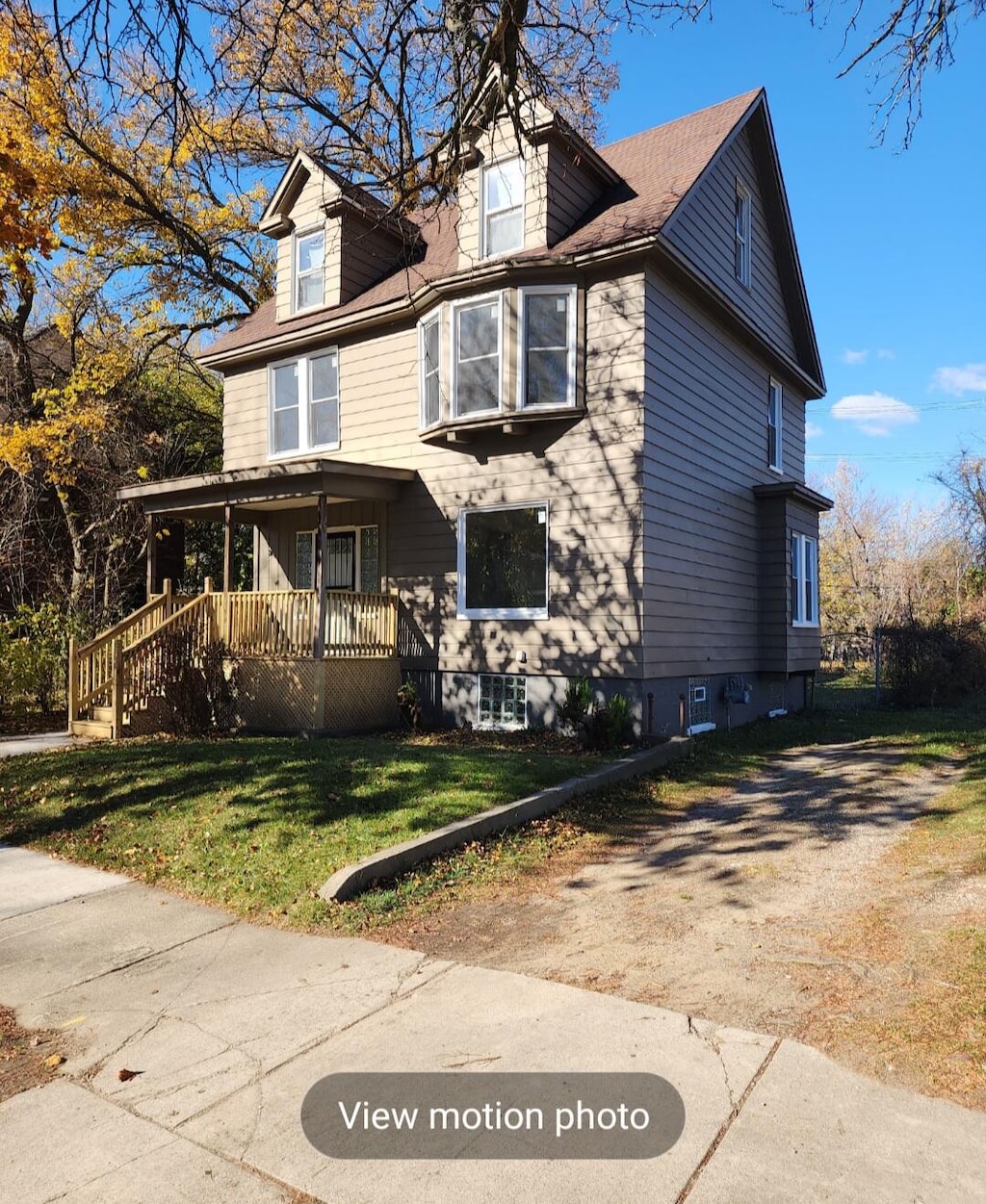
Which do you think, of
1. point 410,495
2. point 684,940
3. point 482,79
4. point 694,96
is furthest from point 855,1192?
point 410,495

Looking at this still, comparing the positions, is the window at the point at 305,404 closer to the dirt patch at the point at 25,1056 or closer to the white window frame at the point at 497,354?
the white window frame at the point at 497,354

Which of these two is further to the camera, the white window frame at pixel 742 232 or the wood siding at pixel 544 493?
the white window frame at pixel 742 232

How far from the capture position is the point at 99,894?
21.4 feet

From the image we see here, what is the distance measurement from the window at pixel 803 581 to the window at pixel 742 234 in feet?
16.1

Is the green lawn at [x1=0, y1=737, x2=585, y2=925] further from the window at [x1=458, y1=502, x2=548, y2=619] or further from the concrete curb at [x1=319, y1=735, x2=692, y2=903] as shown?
the window at [x1=458, y1=502, x2=548, y2=619]

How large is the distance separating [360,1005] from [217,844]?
3175mm

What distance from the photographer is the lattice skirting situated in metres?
12.8

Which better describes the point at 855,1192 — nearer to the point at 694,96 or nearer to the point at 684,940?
the point at 684,940

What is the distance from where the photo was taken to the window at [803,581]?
16531 millimetres

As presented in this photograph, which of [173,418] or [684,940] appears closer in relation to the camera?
[684,940]

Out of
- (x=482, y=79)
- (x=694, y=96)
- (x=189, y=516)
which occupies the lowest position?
(x=189, y=516)

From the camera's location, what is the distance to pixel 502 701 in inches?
515

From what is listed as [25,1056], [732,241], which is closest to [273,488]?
[732,241]

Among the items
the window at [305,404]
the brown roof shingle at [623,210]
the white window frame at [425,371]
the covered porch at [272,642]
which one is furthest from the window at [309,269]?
the covered porch at [272,642]
